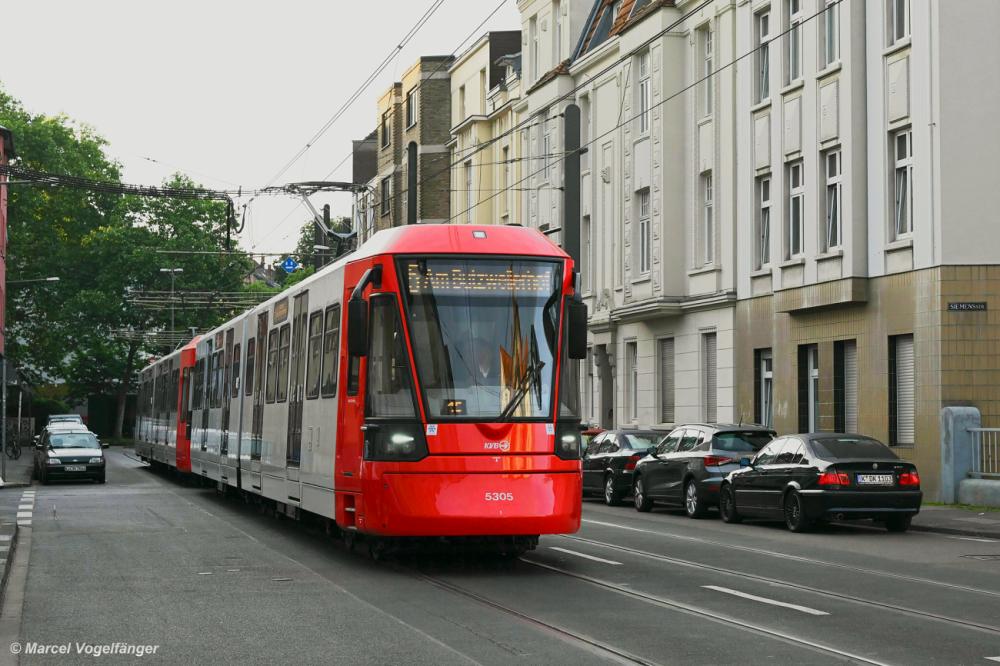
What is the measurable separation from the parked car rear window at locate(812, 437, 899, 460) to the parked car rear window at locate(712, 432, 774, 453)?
3.47 metres

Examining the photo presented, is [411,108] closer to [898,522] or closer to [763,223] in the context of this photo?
[763,223]

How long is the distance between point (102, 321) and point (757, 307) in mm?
52114

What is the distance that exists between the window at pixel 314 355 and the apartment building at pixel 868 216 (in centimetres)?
1303

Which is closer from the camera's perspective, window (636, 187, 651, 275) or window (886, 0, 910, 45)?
window (886, 0, 910, 45)

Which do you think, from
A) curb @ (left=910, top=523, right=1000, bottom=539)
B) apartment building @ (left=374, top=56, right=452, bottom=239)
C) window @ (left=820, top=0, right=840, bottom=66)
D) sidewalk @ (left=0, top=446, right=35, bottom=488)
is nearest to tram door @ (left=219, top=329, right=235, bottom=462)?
curb @ (left=910, top=523, right=1000, bottom=539)

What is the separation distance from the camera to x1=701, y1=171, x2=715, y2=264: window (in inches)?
1450

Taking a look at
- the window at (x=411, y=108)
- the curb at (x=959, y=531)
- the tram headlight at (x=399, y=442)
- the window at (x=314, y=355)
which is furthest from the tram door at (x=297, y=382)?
the window at (x=411, y=108)

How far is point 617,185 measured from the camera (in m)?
41.9

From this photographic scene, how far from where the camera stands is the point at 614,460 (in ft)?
96.5

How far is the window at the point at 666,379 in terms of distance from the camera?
39.3 metres

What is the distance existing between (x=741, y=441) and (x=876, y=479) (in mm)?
4483

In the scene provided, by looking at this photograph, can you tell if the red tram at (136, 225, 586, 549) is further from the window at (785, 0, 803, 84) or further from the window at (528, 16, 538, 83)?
the window at (528, 16, 538, 83)

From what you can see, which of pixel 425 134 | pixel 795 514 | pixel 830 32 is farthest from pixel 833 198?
pixel 425 134

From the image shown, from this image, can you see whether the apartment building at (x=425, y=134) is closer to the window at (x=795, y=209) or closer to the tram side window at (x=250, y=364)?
the window at (x=795, y=209)
